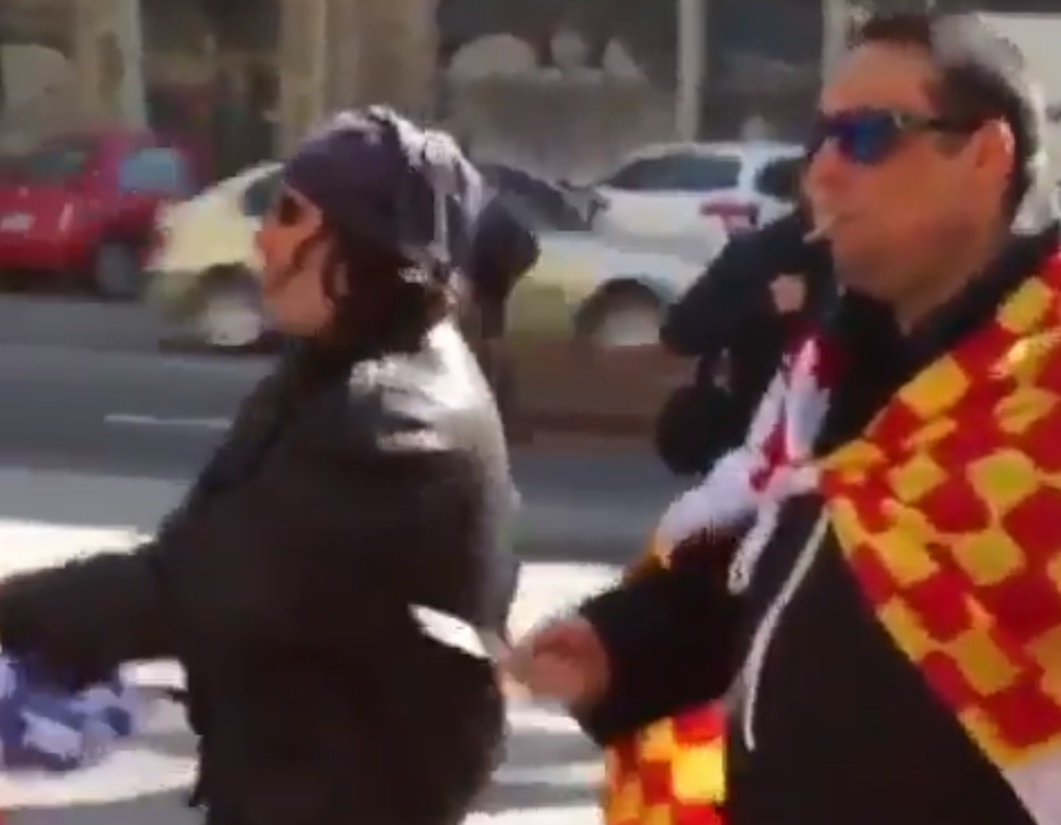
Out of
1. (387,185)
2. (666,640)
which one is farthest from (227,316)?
(666,640)

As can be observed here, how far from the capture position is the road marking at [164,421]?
52.4 feet

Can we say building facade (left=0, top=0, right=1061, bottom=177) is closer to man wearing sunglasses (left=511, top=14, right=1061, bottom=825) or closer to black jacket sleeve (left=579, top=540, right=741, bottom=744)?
black jacket sleeve (left=579, top=540, right=741, bottom=744)

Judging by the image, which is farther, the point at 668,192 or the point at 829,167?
the point at 668,192

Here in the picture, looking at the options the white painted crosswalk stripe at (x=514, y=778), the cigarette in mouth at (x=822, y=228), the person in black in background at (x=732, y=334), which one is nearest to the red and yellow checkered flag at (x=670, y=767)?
the cigarette in mouth at (x=822, y=228)

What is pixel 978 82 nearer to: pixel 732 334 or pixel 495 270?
pixel 732 334

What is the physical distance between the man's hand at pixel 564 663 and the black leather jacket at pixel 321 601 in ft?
0.56

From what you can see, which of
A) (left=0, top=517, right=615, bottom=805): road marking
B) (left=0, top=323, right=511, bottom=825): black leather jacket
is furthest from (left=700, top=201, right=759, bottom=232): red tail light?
(left=0, top=323, right=511, bottom=825): black leather jacket

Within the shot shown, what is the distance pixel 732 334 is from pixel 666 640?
234 centimetres

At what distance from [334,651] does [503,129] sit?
2357cm

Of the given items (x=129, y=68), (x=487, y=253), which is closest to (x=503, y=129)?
(x=129, y=68)

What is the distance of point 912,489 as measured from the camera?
2609 millimetres

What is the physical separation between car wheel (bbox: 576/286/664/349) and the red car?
655 centimetres

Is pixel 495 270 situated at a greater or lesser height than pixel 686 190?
greater

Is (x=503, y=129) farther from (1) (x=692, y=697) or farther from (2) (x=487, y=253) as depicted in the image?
(1) (x=692, y=697)
